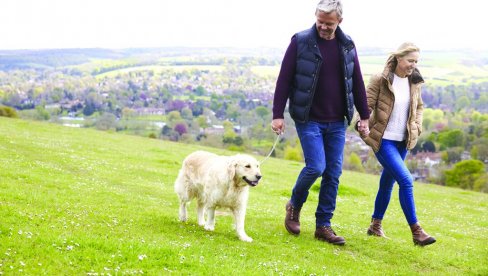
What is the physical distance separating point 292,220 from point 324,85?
3021 millimetres

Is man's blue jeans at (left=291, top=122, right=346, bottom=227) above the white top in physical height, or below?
below

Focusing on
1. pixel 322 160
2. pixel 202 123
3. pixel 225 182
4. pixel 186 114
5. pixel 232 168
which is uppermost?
pixel 322 160

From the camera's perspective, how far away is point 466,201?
2947cm

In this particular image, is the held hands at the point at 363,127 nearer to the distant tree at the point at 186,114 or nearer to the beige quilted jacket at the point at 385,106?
the beige quilted jacket at the point at 385,106

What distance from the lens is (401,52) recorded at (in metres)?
10.2

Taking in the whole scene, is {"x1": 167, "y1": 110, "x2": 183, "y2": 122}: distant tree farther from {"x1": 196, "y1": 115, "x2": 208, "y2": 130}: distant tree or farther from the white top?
the white top

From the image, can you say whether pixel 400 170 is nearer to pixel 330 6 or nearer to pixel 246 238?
pixel 246 238

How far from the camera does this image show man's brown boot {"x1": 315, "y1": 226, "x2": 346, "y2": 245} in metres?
10.6

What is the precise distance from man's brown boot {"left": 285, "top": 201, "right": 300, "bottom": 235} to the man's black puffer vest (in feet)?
6.78

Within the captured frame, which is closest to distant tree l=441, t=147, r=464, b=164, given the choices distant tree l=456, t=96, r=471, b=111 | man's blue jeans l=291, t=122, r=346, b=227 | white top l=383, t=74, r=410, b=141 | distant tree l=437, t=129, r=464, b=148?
distant tree l=437, t=129, r=464, b=148

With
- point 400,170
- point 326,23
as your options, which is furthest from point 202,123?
point 326,23

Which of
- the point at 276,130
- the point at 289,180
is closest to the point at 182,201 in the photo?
the point at 276,130

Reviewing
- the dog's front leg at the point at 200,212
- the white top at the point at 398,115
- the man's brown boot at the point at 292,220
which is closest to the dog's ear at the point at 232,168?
the dog's front leg at the point at 200,212

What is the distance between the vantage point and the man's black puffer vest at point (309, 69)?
9688 mm
